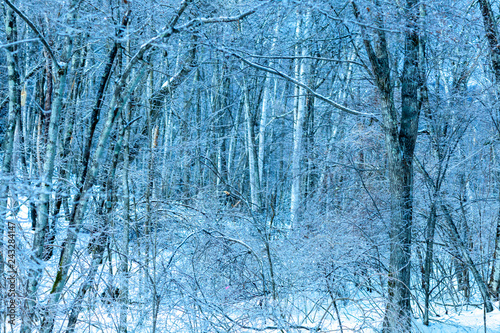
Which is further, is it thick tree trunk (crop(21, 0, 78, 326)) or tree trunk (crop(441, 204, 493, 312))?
tree trunk (crop(441, 204, 493, 312))

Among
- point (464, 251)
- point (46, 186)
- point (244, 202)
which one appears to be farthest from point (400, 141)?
point (46, 186)

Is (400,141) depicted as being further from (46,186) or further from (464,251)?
(46,186)

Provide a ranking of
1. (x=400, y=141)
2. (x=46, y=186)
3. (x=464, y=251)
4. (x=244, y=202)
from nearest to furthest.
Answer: (x=46, y=186) < (x=400, y=141) < (x=464, y=251) < (x=244, y=202)

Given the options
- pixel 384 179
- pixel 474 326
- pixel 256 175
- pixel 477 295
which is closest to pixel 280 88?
pixel 256 175

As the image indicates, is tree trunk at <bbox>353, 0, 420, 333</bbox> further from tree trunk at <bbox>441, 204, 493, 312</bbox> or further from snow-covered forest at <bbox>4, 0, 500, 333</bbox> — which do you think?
tree trunk at <bbox>441, 204, 493, 312</bbox>

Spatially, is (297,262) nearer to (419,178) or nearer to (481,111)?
(419,178)

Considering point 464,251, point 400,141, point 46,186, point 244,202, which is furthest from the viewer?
point 244,202

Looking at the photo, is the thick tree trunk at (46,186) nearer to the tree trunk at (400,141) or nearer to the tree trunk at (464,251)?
the tree trunk at (400,141)

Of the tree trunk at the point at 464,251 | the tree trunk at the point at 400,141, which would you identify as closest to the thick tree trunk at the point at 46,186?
the tree trunk at the point at 400,141

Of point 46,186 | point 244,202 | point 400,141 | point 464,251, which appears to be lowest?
point 464,251

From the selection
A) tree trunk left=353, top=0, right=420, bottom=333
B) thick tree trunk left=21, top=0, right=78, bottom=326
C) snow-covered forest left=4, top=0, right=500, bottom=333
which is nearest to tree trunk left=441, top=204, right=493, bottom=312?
snow-covered forest left=4, top=0, right=500, bottom=333

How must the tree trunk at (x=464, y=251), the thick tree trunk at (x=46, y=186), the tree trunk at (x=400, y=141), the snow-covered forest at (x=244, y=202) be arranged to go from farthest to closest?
the tree trunk at (x=464, y=251)
the tree trunk at (x=400, y=141)
the snow-covered forest at (x=244, y=202)
the thick tree trunk at (x=46, y=186)

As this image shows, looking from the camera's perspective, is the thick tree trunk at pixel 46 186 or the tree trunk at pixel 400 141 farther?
the tree trunk at pixel 400 141

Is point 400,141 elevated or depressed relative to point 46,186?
elevated
